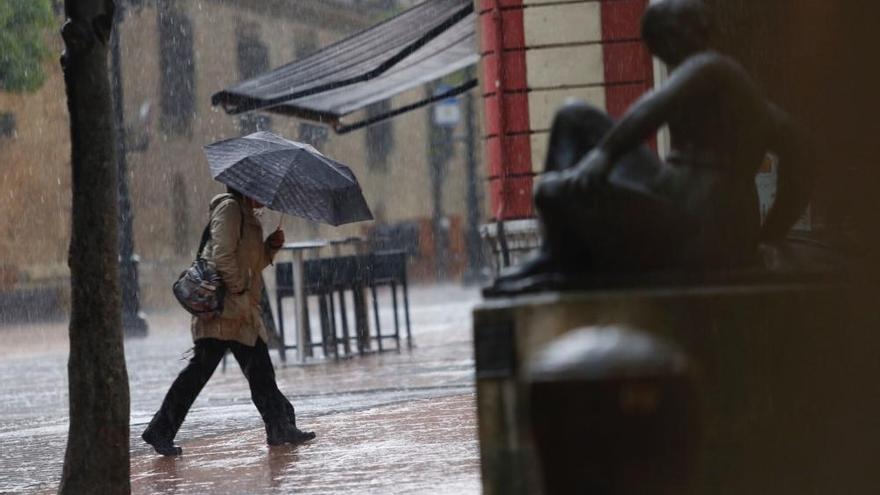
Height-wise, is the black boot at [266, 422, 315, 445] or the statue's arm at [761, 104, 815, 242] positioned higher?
the statue's arm at [761, 104, 815, 242]

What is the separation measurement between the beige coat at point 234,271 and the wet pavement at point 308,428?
28.0 inches

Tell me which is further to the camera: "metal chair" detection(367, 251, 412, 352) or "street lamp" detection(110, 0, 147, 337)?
"street lamp" detection(110, 0, 147, 337)

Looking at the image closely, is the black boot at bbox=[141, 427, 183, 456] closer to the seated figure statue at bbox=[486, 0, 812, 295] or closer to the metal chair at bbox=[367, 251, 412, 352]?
the seated figure statue at bbox=[486, 0, 812, 295]

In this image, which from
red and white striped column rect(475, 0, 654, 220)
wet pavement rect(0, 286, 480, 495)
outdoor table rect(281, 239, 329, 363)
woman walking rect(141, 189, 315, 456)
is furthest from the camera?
outdoor table rect(281, 239, 329, 363)

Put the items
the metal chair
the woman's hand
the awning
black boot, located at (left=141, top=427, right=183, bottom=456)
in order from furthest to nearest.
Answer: the metal chair < the awning < the woman's hand < black boot, located at (left=141, top=427, right=183, bottom=456)

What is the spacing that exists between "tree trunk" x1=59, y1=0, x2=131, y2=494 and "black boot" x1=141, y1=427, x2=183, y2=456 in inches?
101

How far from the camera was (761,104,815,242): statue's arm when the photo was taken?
5377mm

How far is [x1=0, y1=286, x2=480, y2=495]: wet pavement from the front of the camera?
334 inches

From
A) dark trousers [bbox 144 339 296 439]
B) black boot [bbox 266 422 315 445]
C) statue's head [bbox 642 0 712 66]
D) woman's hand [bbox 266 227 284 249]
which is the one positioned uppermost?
statue's head [bbox 642 0 712 66]

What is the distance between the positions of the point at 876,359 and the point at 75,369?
3.74 meters

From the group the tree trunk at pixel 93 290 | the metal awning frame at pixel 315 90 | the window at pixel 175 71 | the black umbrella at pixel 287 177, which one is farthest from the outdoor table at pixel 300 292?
the window at pixel 175 71

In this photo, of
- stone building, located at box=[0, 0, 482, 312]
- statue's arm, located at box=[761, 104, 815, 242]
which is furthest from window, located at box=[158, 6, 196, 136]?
statue's arm, located at box=[761, 104, 815, 242]

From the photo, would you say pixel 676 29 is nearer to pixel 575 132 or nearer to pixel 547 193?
pixel 575 132

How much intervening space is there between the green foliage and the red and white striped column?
22.6 m
